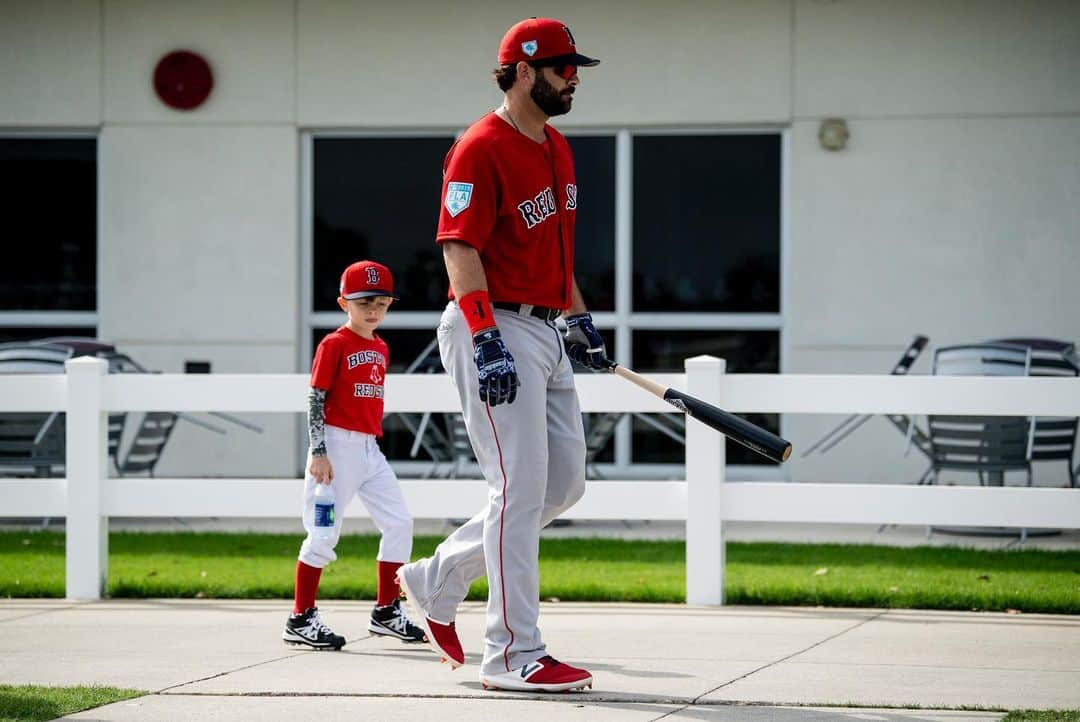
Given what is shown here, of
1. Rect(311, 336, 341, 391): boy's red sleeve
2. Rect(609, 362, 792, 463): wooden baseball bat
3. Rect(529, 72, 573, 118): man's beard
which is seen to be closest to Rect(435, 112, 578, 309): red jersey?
Rect(529, 72, 573, 118): man's beard

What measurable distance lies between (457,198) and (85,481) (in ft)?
12.2

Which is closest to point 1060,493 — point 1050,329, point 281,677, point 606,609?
point 606,609

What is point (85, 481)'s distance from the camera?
840 centimetres

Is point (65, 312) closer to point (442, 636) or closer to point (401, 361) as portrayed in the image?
point (401, 361)

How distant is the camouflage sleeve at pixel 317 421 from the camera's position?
688 cm

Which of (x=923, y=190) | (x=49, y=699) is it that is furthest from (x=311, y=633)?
(x=923, y=190)

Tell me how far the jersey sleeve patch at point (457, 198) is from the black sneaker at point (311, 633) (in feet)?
6.77

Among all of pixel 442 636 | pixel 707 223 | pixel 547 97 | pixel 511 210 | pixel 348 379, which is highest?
pixel 707 223

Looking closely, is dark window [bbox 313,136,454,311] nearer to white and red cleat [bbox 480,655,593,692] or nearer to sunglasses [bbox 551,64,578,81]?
sunglasses [bbox 551,64,578,81]

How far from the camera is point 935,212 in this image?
13547 millimetres

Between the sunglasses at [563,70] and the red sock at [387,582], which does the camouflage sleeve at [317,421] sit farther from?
the sunglasses at [563,70]

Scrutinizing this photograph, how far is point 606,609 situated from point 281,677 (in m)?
2.31

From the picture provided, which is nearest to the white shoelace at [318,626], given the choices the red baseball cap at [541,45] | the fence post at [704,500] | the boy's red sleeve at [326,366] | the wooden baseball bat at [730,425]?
the boy's red sleeve at [326,366]

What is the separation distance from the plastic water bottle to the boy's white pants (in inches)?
0.9
